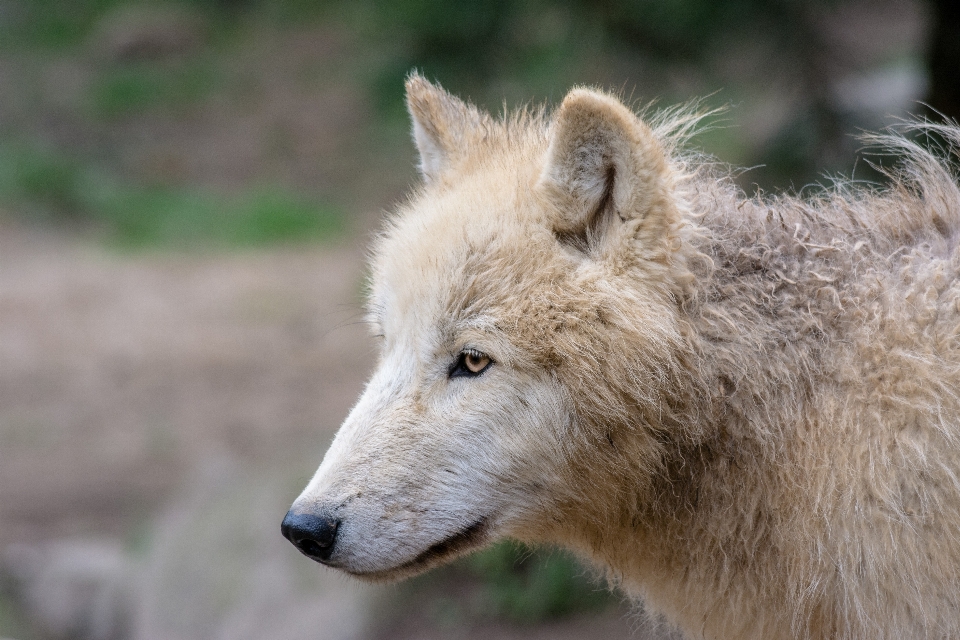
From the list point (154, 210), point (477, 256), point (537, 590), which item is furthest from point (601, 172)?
point (154, 210)

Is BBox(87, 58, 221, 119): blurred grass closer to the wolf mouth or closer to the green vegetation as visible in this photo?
the green vegetation

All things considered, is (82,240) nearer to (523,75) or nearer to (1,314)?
(1,314)

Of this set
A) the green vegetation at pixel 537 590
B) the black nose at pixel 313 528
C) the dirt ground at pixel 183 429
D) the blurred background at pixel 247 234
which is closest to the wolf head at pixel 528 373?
the black nose at pixel 313 528

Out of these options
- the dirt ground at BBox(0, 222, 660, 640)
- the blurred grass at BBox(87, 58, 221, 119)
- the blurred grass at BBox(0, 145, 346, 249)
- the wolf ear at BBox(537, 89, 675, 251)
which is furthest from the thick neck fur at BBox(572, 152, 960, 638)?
the blurred grass at BBox(87, 58, 221, 119)

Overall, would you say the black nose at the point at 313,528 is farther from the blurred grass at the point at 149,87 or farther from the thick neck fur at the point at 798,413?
the blurred grass at the point at 149,87

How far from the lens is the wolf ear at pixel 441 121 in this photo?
3408mm

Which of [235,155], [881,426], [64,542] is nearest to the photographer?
[881,426]

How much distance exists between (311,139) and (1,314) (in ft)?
22.5

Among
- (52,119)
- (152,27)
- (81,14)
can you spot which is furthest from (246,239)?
(81,14)

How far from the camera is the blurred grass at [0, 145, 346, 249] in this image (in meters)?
12.6

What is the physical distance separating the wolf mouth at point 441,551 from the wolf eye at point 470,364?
0.43 m

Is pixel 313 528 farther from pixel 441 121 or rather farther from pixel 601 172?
pixel 441 121

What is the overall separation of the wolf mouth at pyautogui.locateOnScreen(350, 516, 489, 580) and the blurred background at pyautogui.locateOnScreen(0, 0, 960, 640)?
0.99m

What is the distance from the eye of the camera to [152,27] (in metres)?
17.6
